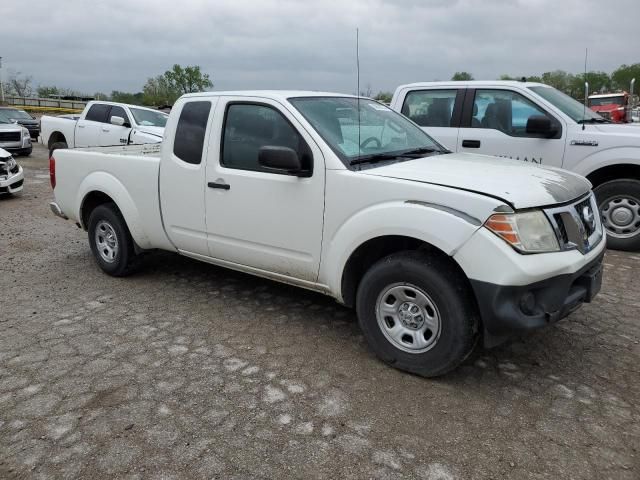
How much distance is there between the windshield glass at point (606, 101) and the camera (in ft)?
61.6

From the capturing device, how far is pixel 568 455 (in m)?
2.69

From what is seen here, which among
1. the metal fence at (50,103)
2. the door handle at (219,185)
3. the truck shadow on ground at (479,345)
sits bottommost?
the truck shadow on ground at (479,345)

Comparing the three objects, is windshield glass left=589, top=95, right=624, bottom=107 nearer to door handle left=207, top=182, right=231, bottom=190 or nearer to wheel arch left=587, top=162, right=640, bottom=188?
wheel arch left=587, top=162, right=640, bottom=188

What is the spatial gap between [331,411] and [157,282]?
2862 millimetres

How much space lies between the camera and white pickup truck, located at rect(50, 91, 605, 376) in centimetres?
306

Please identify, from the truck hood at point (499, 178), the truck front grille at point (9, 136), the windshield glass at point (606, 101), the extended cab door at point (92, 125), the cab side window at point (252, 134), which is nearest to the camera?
the truck hood at point (499, 178)

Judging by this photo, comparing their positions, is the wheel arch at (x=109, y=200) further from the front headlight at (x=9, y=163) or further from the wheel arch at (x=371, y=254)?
the front headlight at (x=9, y=163)

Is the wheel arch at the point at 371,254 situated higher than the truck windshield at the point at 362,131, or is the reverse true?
the truck windshield at the point at 362,131

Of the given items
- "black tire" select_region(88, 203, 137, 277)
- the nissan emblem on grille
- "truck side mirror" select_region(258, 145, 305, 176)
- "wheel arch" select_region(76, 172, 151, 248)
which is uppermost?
"truck side mirror" select_region(258, 145, 305, 176)

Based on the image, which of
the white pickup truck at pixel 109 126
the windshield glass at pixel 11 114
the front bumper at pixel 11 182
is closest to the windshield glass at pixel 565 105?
the white pickup truck at pixel 109 126

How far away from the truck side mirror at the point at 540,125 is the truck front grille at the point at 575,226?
298 cm

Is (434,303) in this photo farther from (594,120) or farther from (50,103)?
(50,103)

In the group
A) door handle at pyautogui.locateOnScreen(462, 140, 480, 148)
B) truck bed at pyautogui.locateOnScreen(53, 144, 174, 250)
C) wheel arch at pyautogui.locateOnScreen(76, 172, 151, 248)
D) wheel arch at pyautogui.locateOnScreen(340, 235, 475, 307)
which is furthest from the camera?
door handle at pyautogui.locateOnScreen(462, 140, 480, 148)

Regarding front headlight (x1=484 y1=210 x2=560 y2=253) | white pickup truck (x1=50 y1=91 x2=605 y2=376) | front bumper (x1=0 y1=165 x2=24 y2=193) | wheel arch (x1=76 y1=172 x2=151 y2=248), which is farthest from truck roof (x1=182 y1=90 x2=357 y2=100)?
front bumper (x1=0 y1=165 x2=24 y2=193)
